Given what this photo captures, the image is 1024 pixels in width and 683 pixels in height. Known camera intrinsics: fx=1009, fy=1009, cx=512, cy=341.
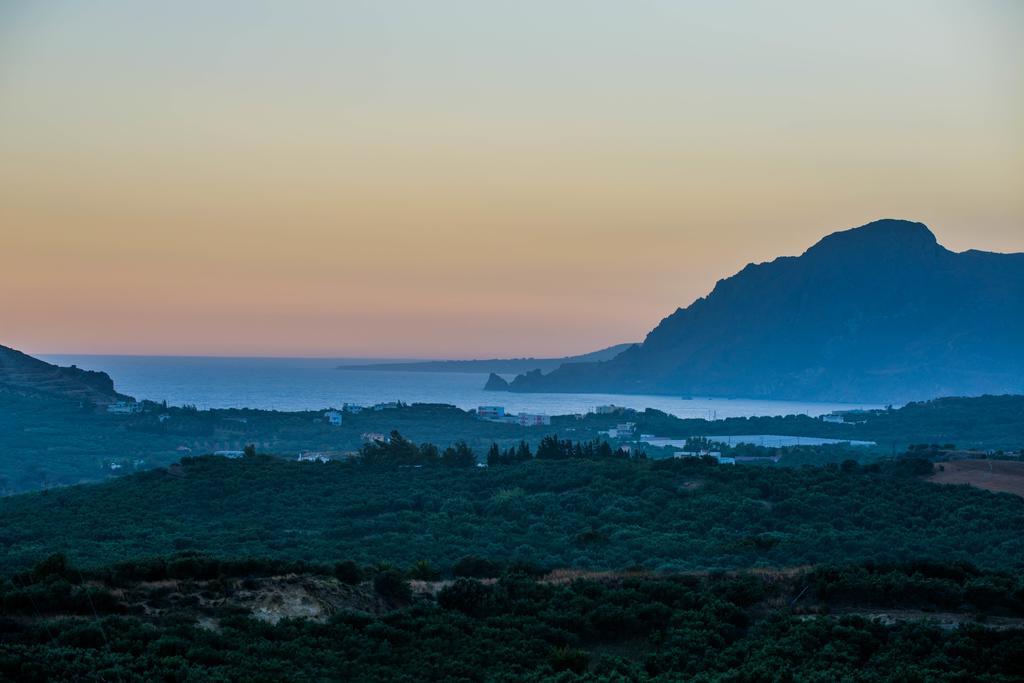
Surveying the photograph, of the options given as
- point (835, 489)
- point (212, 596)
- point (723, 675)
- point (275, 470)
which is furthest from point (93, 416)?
point (723, 675)

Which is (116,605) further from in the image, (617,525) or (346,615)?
(617,525)

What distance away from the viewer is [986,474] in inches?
1581

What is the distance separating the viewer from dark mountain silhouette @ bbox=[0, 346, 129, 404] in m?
96.4

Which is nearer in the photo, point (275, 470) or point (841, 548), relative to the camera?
point (841, 548)

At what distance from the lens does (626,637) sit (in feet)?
53.5

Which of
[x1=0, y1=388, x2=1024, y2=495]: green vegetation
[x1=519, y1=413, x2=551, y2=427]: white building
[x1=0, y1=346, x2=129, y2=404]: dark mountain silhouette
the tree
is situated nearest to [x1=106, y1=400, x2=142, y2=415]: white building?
[x1=0, y1=388, x2=1024, y2=495]: green vegetation

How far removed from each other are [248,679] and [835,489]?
93.0ft

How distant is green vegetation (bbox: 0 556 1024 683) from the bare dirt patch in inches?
813

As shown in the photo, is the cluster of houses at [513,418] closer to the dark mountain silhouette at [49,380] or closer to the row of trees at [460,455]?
the dark mountain silhouette at [49,380]

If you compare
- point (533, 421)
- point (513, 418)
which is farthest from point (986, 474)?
point (513, 418)

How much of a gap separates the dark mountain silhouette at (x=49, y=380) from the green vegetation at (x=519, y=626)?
3406 inches

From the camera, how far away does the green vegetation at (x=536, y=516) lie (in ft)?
89.8

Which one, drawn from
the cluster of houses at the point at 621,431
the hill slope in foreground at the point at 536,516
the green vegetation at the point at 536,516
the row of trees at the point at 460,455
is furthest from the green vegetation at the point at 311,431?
the green vegetation at the point at 536,516

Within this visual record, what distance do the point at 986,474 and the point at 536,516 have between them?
18.9 m
